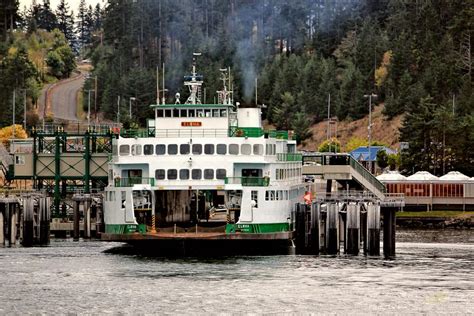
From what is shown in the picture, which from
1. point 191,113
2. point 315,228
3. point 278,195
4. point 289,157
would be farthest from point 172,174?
point 289,157

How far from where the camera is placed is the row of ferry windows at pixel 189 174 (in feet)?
342

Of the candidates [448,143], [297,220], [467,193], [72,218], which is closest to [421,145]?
[448,143]

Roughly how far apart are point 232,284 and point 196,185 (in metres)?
14.5

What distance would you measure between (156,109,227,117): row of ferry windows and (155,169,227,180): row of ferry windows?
5.91 metres

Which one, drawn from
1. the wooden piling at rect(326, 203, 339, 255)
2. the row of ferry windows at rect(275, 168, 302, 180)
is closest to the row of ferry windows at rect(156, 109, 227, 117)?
the row of ferry windows at rect(275, 168, 302, 180)

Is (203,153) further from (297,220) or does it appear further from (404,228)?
(404,228)

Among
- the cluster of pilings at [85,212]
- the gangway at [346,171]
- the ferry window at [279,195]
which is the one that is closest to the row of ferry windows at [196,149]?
the ferry window at [279,195]

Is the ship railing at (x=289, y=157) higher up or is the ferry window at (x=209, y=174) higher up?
the ship railing at (x=289, y=157)

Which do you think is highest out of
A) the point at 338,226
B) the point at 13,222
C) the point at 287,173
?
the point at 287,173

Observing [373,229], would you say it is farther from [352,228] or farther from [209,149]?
[209,149]

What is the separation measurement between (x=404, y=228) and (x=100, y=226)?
4562cm

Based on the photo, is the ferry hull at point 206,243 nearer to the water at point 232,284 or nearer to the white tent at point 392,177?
the water at point 232,284

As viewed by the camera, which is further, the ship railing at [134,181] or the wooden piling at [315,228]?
the wooden piling at [315,228]

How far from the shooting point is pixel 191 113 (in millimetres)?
109125
